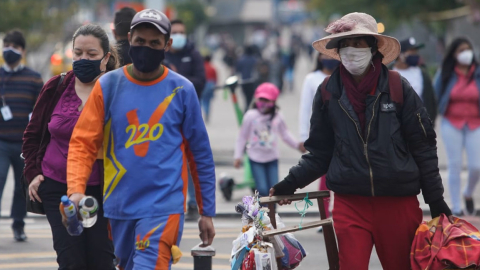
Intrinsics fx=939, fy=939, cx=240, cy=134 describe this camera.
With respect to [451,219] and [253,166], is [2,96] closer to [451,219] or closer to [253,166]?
[253,166]

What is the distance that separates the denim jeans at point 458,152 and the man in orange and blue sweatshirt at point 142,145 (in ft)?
19.1

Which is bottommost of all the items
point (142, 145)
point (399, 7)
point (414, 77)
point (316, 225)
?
point (316, 225)

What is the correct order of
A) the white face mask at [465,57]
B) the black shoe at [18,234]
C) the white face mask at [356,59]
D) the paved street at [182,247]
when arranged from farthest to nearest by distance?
the white face mask at [465,57]
the black shoe at [18,234]
the paved street at [182,247]
the white face mask at [356,59]

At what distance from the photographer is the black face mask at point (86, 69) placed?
17.9ft

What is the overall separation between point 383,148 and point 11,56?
16.1 feet

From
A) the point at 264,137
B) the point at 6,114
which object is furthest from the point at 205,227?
the point at 264,137

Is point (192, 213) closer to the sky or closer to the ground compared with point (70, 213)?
closer to the ground

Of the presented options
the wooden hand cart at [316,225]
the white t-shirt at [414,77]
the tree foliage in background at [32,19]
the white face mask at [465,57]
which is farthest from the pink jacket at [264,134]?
the tree foliage in background at [32,19]

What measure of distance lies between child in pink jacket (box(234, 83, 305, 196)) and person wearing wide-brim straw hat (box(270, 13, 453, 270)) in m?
4.61

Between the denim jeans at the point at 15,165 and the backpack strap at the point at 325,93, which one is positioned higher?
the backpack strap at the point at 325,93

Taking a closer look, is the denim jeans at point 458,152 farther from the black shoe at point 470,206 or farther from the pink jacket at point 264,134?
the pink jacket at point 264,134

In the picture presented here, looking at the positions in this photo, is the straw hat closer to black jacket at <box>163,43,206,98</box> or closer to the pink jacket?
the pink jacket

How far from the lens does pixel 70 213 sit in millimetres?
4566

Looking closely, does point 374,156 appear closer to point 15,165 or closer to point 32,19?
point 15,165
